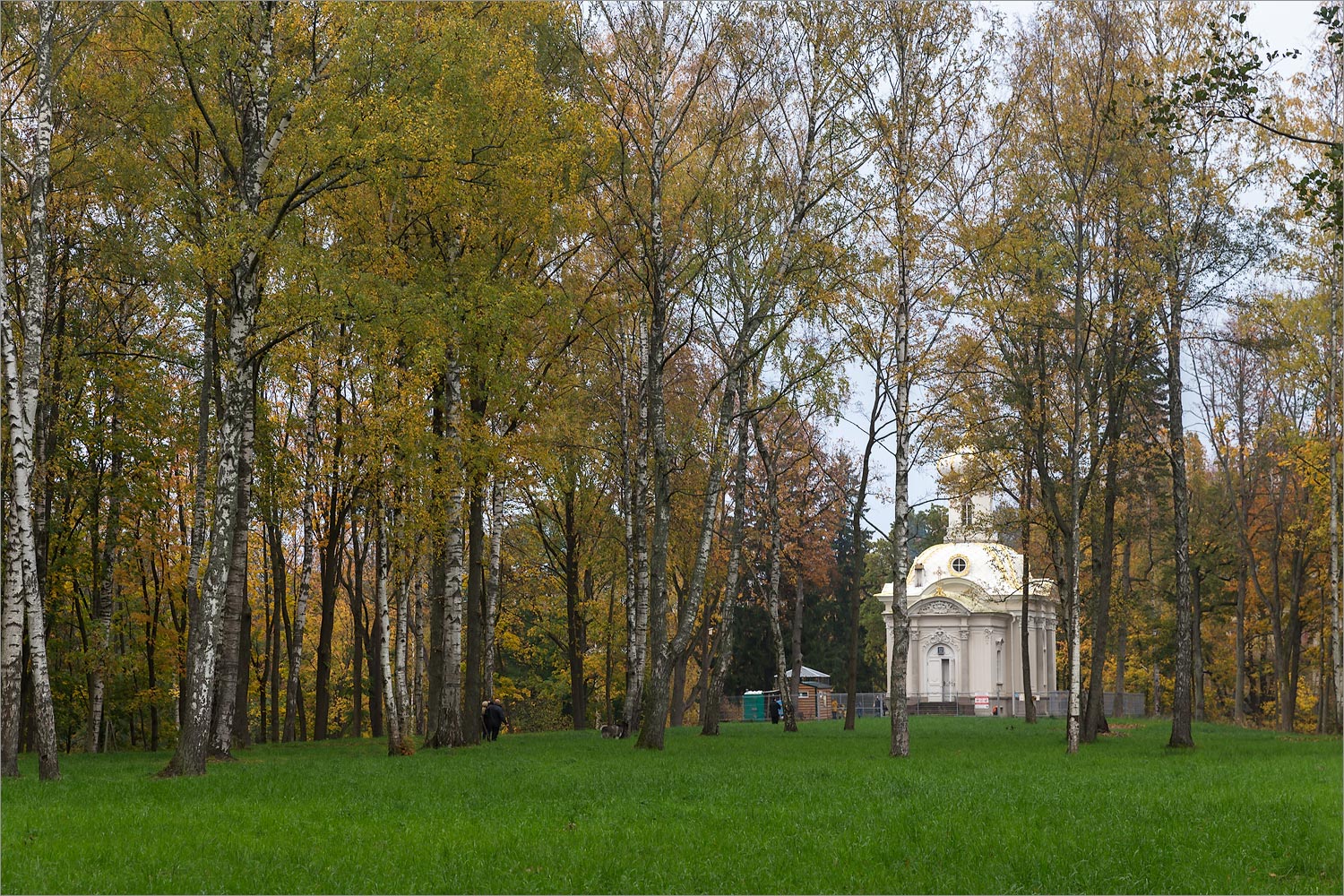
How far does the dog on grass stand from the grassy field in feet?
27.1

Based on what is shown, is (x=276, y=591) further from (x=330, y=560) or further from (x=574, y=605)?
(x=574, y=605)

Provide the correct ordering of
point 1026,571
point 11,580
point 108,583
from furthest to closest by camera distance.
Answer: point 1026,571
point 108,583
point 11,580

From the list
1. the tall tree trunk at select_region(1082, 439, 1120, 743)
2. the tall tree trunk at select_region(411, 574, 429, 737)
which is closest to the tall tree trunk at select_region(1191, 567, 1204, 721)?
the tall tree trunk at select_region(1082, 439, 1120, 743)

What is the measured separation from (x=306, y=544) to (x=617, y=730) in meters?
7.41

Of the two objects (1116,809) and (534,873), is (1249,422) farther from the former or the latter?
(534,873)

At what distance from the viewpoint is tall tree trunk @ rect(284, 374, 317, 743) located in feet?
74.2

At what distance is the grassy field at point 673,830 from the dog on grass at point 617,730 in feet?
27.1

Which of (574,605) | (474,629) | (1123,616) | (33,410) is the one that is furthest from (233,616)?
(1123,616)

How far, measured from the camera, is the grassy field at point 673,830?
8844 millimetres

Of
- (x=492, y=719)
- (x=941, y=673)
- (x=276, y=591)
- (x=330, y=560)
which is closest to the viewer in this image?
(x=330, y=560)

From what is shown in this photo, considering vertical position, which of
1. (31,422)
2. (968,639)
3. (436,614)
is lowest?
(968,639)

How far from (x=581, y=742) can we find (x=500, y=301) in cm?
1004

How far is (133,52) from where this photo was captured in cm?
1798

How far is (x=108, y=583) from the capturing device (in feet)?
82.6
